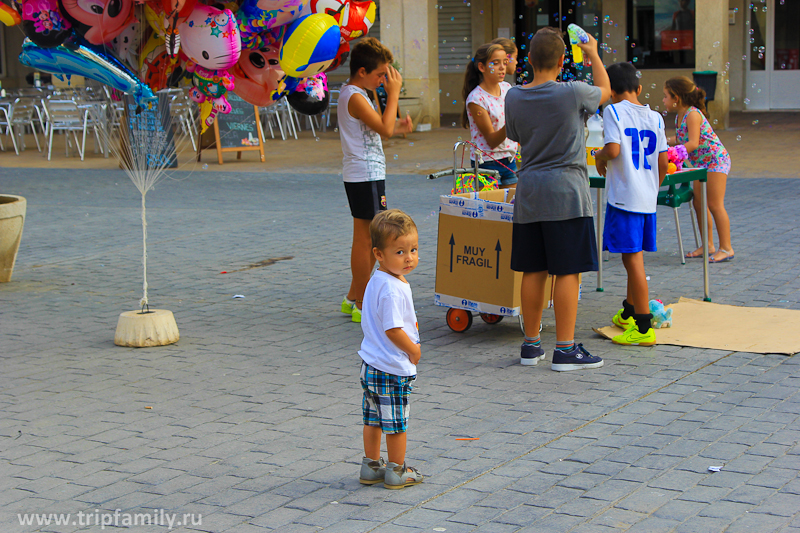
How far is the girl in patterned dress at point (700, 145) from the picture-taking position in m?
7.35

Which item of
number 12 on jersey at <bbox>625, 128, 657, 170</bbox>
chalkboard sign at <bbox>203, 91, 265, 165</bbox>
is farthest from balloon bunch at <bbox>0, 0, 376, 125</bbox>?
chalkboard sign at <bbox>203, 91, 265, 165</bbox>

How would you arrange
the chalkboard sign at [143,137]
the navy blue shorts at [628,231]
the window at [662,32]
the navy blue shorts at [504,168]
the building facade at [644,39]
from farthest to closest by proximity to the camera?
the window at [662,32] < the building facade at [644,39] < the navy blue shorts at [504,168] < the chalkboard sign at [143,137] < the navy blue shorts at [628,231]

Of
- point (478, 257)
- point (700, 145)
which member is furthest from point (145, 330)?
point (700, 145)

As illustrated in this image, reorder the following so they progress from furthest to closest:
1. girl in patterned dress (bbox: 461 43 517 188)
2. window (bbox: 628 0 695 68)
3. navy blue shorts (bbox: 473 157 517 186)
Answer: window (bbox: 628 0 695 68)
navy blue shorts (bbox: 473 157 517 186)
girl in patterned dress (bbox: 461 43 517 188)

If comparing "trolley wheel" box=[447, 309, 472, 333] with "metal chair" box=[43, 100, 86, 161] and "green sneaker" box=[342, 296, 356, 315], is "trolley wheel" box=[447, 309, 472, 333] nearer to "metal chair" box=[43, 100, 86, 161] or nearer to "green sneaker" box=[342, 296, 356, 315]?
"green sneaker" box=[342, 296, 356, 315]

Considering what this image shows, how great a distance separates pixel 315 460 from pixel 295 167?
39.6 feet

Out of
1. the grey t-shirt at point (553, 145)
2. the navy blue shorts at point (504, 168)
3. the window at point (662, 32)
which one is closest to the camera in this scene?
the grey t-shirt at point (553, 145)

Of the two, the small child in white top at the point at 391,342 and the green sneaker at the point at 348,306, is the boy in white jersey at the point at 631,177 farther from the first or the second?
the small child in white top at the point at 391,342

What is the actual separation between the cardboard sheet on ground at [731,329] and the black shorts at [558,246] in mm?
862

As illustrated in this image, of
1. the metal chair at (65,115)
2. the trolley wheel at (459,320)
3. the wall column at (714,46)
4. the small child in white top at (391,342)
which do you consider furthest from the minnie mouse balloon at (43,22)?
the wall column at (714,46)

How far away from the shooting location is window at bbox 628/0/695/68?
21.8m

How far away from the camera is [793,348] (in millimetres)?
5234

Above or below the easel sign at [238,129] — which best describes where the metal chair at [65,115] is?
above

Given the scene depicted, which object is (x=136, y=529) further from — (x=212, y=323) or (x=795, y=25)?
(x=795, y=25)
